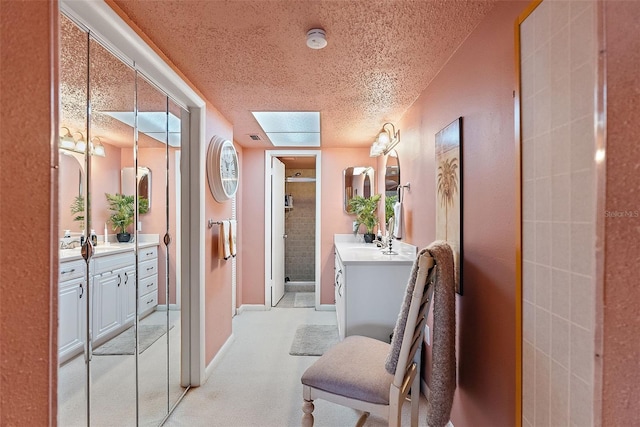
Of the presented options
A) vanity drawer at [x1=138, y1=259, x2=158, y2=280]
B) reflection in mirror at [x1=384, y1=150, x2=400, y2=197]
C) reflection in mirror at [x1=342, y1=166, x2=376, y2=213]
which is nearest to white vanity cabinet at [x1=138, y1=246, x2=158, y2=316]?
vanity drawer at [x1=138, y1=259, x2=158, y2=280]

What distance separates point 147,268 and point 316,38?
57.6 inches

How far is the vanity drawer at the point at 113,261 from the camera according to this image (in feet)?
4.19

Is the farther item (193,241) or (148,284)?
(193,241)

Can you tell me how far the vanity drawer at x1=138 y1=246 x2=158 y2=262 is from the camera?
1.59 metres

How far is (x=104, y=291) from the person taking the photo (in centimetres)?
132

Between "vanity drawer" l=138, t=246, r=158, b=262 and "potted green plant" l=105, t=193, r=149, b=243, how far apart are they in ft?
0.45

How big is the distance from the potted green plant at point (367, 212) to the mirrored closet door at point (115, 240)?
2.19 m

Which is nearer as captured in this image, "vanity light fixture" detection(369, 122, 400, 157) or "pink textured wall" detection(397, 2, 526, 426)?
"pink textured wall" detection(397, 2, 526, 426)

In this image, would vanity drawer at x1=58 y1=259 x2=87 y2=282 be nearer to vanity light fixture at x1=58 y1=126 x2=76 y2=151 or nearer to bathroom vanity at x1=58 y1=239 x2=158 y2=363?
bathroom vanity at x1=58 y1=239 x2=158 y2=363

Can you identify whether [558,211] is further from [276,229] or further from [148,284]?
[276,229]

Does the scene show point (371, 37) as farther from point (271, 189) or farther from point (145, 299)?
point (271, 189)

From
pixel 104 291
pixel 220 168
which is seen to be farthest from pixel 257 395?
pixel 220 168

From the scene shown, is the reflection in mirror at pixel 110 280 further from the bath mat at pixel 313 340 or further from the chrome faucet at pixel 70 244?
the bath mat at pixel 313 340

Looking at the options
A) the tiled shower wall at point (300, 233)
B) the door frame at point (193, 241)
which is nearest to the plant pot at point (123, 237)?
the door frame at point (193, 241)
